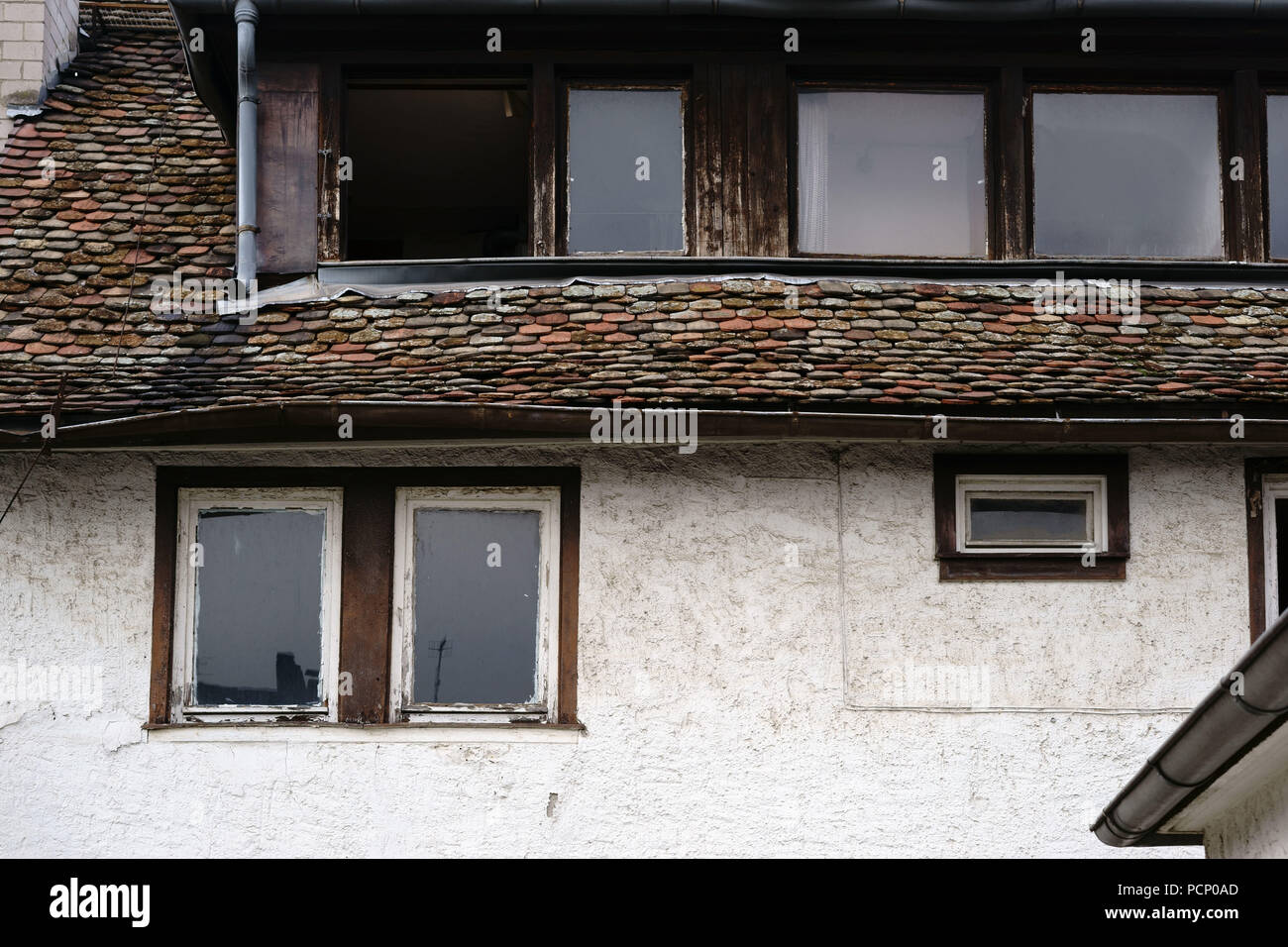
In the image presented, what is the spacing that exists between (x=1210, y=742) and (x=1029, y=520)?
3.21 m

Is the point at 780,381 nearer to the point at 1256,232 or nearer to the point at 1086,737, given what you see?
the point at 1086,737

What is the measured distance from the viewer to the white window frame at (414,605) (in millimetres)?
7078

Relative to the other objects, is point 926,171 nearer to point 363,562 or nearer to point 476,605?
point 476,605

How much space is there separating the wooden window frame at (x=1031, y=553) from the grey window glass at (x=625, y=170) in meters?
1.98

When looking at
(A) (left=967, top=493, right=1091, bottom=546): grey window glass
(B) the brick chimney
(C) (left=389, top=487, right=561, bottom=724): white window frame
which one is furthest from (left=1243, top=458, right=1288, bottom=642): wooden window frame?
(B) the brick chimney

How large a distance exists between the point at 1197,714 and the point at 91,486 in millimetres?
5139

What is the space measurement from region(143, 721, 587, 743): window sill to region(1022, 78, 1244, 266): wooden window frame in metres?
3.60

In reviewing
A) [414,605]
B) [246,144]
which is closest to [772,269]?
[414,605]

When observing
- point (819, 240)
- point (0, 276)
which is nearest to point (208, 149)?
point (0, 276)

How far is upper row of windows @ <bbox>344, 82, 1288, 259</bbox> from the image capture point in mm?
8164

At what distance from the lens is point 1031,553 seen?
7137mm

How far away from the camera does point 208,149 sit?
892 centimetres

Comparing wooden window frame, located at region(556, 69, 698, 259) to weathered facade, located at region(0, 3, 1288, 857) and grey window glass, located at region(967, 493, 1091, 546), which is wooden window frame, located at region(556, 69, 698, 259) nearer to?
weathered facade, located at region(0, 3, 1288, 857)

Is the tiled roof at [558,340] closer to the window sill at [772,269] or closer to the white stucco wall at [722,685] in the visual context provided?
the window sill at [772,269]
